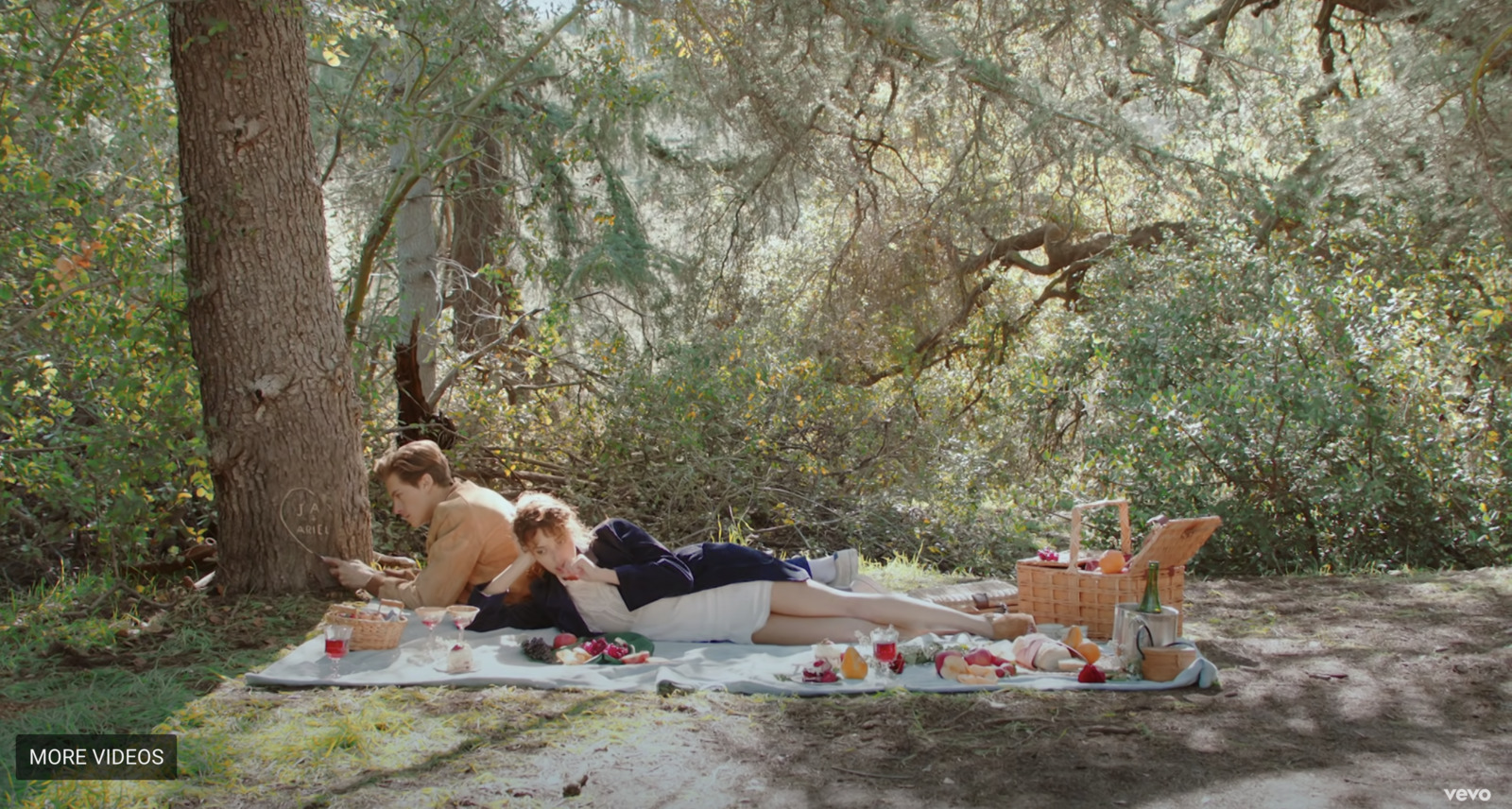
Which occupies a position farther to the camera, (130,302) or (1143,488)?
(1143,488)

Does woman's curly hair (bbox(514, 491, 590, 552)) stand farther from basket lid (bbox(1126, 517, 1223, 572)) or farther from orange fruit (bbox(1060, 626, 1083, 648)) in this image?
basket lid (bbox(1126, 517, 1223, 572))

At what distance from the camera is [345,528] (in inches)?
200

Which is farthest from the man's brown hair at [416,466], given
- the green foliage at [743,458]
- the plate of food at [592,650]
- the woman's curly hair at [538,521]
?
the green foliage at [743,458]

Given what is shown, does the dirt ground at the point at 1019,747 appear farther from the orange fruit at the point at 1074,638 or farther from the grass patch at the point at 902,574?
the grass patch at the point at 902,574

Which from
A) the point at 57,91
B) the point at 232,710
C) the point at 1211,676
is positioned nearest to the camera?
the point at 232,710

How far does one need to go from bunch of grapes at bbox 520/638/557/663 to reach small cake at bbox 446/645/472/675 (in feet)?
0.82

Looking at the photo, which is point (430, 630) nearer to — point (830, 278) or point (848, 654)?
point (848, 654)

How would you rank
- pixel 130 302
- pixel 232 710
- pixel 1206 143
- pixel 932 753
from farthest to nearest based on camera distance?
pixel 1206 143
pixel 130 302
pixel 232 710
pixel 932 753

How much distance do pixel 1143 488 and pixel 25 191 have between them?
19.1ft

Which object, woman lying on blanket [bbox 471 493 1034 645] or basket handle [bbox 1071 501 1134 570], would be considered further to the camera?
basket handle [bbox 1071 501 1134 570]

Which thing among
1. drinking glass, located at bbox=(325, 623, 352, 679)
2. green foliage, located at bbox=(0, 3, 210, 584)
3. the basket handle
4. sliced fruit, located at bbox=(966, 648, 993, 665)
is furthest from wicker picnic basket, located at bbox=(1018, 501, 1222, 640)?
green foliage, located at bbox=(0, 3, 210, 584)

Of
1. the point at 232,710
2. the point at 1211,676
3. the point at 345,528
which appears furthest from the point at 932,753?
the point at 345,528

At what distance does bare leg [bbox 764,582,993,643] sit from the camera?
4.04 metres

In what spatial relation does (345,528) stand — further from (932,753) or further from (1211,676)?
(1211,676)
